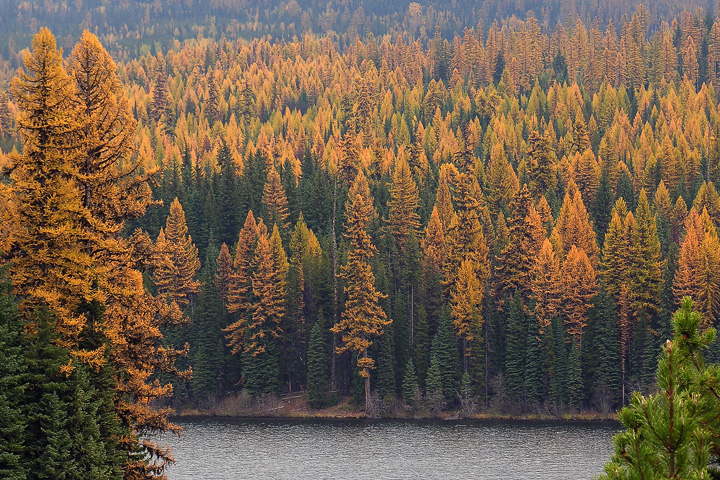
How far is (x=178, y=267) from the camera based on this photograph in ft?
362

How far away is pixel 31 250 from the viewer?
36.5m

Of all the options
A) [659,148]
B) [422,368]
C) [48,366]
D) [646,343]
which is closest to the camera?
[48,366]

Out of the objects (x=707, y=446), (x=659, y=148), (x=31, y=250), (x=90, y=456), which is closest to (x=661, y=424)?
(x=707, y=446)

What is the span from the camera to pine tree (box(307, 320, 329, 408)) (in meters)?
99.9

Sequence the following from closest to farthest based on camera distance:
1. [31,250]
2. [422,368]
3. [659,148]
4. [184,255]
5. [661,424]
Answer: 1. [661,424]
2. [31,250]
3. [422,368]
4. [184,255]
5. [659,148]

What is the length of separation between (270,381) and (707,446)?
9128 centimetres

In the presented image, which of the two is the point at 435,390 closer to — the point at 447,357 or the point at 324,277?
the point at 447,357

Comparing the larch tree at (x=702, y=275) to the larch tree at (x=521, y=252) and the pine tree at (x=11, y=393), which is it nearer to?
the larch tree at (x=521, y=252)

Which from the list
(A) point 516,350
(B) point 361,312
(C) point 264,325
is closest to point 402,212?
(B) point 361,312

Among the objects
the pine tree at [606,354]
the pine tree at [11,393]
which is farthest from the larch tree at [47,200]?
the pine tree at [606,354]

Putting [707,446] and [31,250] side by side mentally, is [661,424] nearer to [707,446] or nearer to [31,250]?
[707,446]

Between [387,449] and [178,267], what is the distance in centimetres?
4071

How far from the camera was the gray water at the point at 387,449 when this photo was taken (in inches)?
2795

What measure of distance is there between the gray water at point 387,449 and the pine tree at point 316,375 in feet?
14.5
